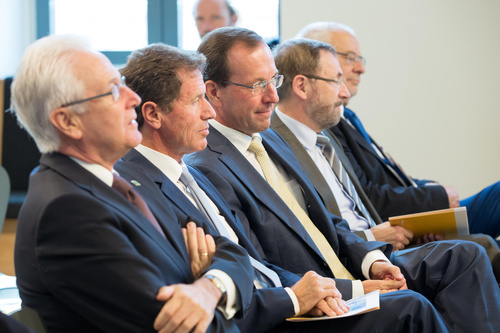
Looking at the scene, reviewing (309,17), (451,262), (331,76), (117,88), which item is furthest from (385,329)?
(309,17)

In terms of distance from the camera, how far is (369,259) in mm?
2436

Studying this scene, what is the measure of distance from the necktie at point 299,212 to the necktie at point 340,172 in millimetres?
690

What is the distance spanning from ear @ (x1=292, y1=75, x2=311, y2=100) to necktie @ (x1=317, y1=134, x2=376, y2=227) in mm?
228

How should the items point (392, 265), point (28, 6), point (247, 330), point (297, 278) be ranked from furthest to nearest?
1. point (28, 6)
2. point (392, 265)
3. point (297, 278)
4. point (247, 330)

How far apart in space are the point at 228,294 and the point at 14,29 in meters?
5.00

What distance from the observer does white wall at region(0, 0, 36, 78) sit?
223 inches

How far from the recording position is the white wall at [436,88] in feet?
18.2

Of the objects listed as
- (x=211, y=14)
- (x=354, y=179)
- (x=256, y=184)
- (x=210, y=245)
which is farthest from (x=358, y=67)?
(x=210, y=245)

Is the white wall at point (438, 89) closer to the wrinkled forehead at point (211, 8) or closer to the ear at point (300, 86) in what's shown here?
the wrinkled forehead at point (211, 8)

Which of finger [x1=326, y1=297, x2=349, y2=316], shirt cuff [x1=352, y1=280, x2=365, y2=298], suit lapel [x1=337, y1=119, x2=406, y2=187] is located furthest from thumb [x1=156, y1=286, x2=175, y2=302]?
suit lapel [x1=337, y1=119, x2=406, y2=187]

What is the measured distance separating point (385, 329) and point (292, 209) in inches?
25.5

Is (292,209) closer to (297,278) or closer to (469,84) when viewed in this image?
(297,278)

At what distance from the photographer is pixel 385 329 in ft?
6.36

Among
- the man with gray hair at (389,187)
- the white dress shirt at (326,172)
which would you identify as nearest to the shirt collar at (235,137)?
the white dress shirt at (326,172)
